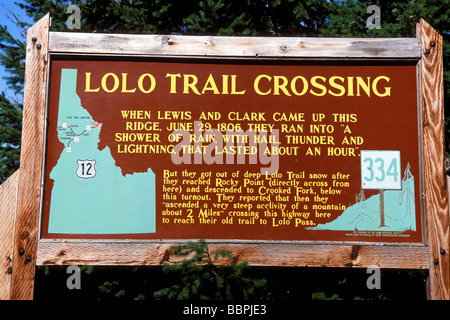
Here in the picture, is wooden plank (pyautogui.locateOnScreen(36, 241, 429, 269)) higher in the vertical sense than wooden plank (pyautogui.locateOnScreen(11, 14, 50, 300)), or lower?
lower

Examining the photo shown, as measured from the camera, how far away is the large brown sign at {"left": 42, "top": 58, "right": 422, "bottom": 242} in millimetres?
3785

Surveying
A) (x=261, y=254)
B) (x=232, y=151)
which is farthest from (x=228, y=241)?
(x=232, y=151)

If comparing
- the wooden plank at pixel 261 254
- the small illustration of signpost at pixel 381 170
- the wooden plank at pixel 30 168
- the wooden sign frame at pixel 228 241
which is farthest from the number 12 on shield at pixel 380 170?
the wooden plank at pixel 30 168

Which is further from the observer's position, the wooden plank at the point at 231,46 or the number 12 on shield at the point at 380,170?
the wooden plank at the point at 231,46

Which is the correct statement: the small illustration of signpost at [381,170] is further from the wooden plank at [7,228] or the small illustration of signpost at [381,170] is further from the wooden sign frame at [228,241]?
the wooden plank at [7,228]

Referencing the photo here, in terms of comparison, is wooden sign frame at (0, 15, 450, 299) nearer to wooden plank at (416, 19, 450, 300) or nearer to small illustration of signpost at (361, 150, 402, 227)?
wooden plank at (416, 19, 450, 300)

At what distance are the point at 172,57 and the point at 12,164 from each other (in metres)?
2.96

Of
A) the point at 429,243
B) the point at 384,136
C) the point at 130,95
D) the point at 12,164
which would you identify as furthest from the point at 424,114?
the point at 12,164

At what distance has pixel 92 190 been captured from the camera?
380 cm

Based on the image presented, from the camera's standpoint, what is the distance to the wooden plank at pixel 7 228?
376 cm

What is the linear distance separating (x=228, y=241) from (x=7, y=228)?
1.85 meters

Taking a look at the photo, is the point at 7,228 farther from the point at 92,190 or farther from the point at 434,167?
the point at 434,167

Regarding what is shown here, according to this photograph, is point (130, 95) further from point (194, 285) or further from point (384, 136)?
point (384, 136)

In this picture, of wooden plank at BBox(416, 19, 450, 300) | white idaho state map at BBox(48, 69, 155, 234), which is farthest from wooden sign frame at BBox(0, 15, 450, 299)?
white idaho state map at BBox(48, 69, 155, 234)
